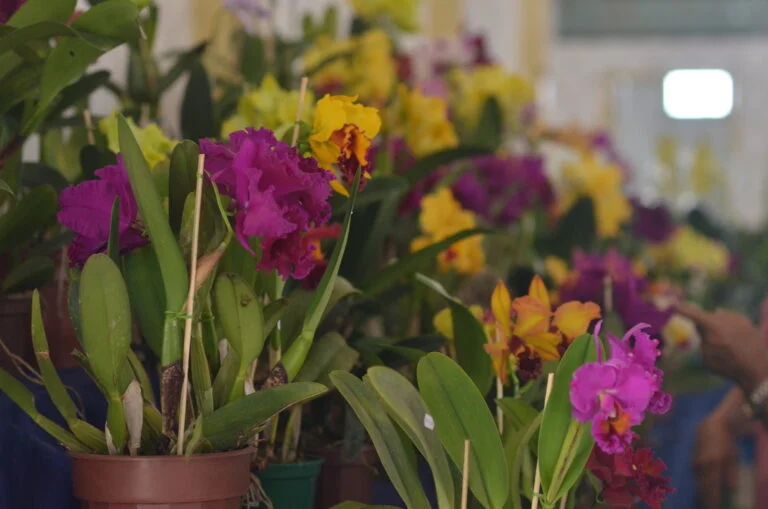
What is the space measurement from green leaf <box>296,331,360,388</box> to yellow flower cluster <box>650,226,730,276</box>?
2.03m

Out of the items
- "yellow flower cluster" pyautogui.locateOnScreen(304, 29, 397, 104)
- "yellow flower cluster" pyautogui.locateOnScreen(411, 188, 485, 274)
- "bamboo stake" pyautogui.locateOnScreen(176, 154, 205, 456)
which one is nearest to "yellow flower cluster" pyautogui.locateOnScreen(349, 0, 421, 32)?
"yellow flower cluster" pyautogui.locateOnScreen(304, 29, 397, 104)

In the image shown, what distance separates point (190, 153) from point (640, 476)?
37cm

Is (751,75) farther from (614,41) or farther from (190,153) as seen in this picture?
(190,153)

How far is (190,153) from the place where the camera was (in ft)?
2.41

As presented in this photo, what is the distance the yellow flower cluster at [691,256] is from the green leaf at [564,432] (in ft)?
7.08

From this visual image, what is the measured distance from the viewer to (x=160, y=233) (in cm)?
71

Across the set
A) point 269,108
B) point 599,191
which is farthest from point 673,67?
point 269,108

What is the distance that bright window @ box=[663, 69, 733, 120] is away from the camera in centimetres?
805

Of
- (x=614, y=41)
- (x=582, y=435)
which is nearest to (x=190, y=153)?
(x=582, y=435)

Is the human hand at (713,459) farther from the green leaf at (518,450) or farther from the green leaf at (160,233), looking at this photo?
the green leaf at (160,233)

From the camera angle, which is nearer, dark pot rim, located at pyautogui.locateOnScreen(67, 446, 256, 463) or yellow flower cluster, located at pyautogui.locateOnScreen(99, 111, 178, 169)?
dark pot rim, located at pyautogui.locateOnScreen(67, 446, 256, 463)

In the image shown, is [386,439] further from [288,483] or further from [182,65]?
[182,65]

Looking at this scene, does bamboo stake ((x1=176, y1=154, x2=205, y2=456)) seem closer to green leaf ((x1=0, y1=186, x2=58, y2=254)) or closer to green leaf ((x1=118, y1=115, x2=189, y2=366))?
green leaf ((x1=118, y1=115, x2=189, y2=366))

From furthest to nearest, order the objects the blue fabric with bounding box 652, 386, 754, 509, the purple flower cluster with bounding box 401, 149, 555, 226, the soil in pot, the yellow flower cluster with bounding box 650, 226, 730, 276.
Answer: the yellow flower cluster with bounding box 650, 226, 730, 276 < the blue fabric with bounding box 652, 386, 754, 509 < the purple flower cluster with bounding box 401, 149, 555, 226 < the soil in pot
